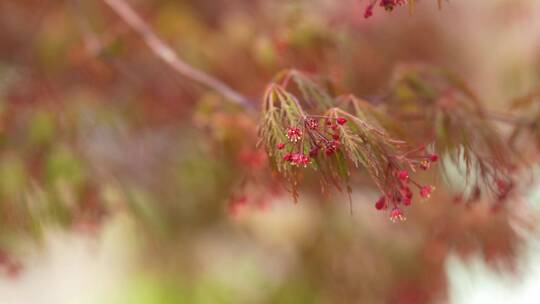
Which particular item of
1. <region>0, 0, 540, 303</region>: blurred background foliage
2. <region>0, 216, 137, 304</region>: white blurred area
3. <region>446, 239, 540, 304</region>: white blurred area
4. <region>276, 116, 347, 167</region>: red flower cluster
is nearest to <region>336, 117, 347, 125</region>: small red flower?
<region>276, 116, 347, 167</region>: red flower cluster

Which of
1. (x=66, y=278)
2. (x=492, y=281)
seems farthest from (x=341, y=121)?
(x=66, y=278)

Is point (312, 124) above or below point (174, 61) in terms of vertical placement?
below

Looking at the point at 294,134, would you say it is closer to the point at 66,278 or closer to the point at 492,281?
the point at 492,281

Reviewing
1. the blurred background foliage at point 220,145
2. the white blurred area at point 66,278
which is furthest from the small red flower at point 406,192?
the white blurred area at point 66,278

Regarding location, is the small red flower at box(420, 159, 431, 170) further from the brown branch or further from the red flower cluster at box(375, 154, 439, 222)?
the brown branch

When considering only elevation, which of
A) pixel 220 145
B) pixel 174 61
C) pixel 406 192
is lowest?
pixel 406 192

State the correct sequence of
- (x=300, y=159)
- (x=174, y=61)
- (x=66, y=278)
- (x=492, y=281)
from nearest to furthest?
1. (x=300, y=159)
2. (x=174, y=61)
3. (x=492, y=281)
4. (x=66, y=278)

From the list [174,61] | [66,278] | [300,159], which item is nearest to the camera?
[300,159]
